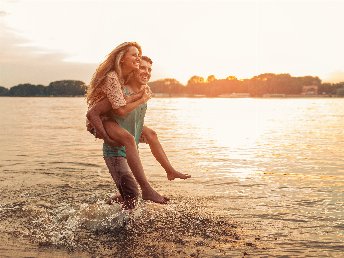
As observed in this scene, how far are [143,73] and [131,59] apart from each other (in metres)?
0.30

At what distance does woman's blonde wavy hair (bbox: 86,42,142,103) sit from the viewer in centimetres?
695

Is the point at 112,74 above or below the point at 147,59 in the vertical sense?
below

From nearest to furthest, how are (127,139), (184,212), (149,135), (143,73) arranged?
(127,139) < (143,73) < (149,135) < (184,212)

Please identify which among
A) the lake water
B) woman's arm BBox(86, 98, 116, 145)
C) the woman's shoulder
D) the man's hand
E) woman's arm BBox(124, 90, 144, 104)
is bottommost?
the lake water

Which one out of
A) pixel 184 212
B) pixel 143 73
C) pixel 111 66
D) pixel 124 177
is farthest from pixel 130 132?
pixel 184 212

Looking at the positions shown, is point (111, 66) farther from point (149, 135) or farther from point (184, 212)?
point (184, 212)

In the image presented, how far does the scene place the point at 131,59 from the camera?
7020 mm

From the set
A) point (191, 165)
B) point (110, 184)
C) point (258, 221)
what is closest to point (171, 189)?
point (110, 184)

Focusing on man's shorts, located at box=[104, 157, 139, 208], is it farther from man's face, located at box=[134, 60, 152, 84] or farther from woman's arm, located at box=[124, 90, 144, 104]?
man's face, located at box=[134, 60, 152, 84]

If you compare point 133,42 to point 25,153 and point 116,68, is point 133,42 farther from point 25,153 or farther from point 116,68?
point 25,153

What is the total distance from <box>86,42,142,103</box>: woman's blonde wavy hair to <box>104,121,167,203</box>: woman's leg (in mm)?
560

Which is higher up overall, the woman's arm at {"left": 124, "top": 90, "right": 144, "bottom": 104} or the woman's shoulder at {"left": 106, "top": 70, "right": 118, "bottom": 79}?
the woman's shoulder at {"left": 106, "top": 70, "right": 118, "bottom": 79}

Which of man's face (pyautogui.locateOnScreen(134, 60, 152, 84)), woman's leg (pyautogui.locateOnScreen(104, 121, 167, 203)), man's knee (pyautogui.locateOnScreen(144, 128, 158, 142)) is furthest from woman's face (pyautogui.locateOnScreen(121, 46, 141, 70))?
man's knee (pyautogui.locateOnScreen(144, 128, 158, 142))

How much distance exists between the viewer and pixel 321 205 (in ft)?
30.1
